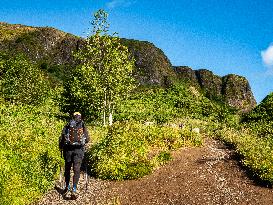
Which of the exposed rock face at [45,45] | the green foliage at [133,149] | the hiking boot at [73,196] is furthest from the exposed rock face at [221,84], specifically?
the hiking boot at [73,196]

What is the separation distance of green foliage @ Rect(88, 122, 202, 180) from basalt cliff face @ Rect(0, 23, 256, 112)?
72877 mm

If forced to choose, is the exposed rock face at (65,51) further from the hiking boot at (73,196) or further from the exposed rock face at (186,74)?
the hiking boot at (73,196)

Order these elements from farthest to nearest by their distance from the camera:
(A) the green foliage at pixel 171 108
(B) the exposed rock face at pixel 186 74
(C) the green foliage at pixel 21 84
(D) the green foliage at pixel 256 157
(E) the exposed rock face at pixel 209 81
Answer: (E) the exposed rock face at pixel 209 81 < (B) the exposed rock face at pixel 186 74 < (A) the green foliage at pixel 171 108 < (C) the green foliage at pixel 21 84 < (D) the green foliage at pixel 256 157

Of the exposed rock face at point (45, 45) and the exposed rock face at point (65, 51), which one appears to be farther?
the exposed rock face at point (45, 45)

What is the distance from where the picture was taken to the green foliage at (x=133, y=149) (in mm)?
15221

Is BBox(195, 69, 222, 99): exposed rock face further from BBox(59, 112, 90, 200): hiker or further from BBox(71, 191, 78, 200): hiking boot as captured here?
BBox(59, 112, 90, 200): hiker

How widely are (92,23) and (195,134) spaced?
20.3 metres

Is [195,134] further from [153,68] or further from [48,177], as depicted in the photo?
[153,68]

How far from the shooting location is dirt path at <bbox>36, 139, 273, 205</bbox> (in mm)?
12641

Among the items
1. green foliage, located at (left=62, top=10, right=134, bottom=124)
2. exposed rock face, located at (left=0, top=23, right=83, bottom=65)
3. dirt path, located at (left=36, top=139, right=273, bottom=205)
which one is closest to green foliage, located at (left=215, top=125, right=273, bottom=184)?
dirt path, located at (left=36, top=139, right=273, bottom=205)

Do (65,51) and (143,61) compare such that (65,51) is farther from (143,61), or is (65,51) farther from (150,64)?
(150,64)

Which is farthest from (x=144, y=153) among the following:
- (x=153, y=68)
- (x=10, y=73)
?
(x=153, y=68)

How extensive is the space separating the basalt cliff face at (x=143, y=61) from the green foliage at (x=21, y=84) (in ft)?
170

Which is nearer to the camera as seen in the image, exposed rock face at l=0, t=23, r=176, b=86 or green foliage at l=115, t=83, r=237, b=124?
green foliage at l=115, t=83, r=237, b=124
